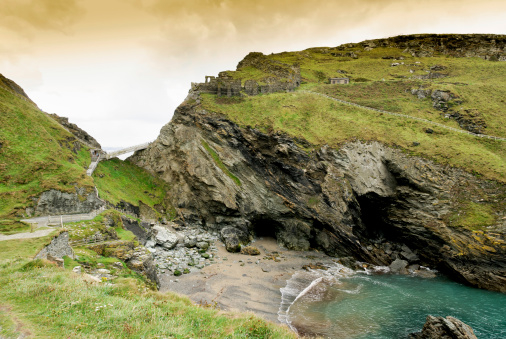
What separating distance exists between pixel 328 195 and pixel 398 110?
92.7 feet

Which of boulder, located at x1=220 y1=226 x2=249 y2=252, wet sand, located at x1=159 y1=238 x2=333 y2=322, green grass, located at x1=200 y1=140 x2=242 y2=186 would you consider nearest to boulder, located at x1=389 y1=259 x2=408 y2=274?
wet sand, located at x1=159 y1=238 x2=333 y2=322

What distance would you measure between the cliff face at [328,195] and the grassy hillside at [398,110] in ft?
9.32

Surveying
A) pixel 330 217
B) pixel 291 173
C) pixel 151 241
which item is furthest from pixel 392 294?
pixel 151 241

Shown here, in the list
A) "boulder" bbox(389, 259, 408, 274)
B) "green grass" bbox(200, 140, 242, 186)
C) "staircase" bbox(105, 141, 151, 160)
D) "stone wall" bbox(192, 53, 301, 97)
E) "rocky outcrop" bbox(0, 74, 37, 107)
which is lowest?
"boulder" bbox(389, 259, 408, 274)

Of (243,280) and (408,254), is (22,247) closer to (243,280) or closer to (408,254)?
(243,280)

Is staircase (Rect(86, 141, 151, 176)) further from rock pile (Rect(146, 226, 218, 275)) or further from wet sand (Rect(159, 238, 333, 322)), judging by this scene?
wet sand (Rect(159, 238, 333, 322))

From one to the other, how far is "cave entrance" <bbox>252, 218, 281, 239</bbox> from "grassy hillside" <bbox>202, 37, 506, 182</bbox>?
1650cm

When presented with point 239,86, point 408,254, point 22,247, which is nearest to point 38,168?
point 22,247

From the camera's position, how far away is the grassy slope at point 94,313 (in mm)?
9516

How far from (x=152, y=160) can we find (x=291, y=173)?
97.6ft

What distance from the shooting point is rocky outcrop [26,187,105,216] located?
27.6 metres

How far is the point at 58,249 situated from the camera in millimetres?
18703

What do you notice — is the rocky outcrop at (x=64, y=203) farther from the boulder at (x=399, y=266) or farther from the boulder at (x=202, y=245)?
the boulder at (x=399, y=266)

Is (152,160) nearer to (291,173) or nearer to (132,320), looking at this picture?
(291,173)
